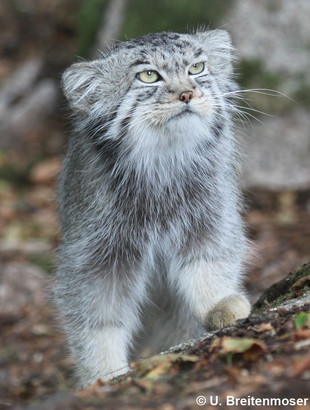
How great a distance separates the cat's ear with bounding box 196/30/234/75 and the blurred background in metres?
1.40

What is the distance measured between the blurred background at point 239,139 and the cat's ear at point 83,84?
1.56m

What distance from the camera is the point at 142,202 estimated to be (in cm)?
450

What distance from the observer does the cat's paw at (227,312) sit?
168 inches

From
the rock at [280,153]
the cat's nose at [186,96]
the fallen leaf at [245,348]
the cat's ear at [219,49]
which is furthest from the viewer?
the rock at [280,153]

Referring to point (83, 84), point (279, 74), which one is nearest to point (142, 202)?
point (83, 84)

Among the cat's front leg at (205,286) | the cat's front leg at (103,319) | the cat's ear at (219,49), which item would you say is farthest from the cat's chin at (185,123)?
the cat's front leg at (103,319)

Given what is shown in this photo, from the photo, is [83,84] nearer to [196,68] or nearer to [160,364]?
[196,68]

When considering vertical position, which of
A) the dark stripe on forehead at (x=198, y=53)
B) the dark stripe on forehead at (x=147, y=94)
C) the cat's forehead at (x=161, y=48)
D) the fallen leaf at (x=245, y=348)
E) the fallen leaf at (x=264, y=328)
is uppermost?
the cat's forehead at (x=161, y=48)

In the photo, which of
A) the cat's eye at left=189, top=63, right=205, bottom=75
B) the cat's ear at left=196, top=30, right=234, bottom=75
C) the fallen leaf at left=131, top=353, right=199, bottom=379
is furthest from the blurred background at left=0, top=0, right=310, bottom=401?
the fallen leaf at left=131, top=353, right=199, bottom=379

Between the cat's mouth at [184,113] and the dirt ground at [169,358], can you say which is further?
the cat's mouth at [184,113]

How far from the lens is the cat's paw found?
4273mm

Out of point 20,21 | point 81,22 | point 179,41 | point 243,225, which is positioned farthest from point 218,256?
point 20,21

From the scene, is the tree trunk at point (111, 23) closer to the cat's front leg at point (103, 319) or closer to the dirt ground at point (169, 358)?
the dirt ground at point (169, 358)

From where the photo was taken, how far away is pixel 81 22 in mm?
10031
